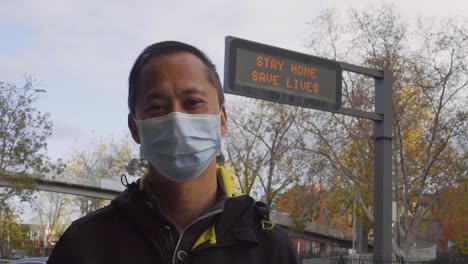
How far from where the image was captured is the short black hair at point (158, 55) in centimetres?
213

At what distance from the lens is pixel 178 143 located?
2.07m

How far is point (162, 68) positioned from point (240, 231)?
0.53m

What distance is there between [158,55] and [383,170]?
42.9 ft

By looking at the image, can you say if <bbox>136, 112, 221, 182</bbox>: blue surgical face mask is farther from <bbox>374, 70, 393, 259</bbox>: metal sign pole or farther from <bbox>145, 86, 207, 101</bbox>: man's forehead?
<bbox>374, 70, 393, 259</bbox>: metal sign pole

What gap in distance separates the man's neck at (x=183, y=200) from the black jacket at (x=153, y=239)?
1.7 inches

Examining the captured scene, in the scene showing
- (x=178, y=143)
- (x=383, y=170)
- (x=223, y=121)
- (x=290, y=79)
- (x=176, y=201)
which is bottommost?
(x=176, y=201)

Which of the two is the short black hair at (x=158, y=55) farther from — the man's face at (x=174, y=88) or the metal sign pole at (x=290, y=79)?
the metal sign pole at (x=290, y=79)

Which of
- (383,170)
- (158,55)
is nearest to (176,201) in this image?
(158,55)

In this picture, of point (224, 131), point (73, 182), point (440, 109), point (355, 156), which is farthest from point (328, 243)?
point (224, 131)

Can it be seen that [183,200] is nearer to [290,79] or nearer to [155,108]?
[155,108]

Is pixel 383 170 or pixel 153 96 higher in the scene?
pixel 383 170

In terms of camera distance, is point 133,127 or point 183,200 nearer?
point 183,200

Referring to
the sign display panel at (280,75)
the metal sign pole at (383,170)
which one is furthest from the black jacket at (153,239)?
the metal sign pole at (383,170)

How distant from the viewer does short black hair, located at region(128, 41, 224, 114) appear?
83.8 inches
